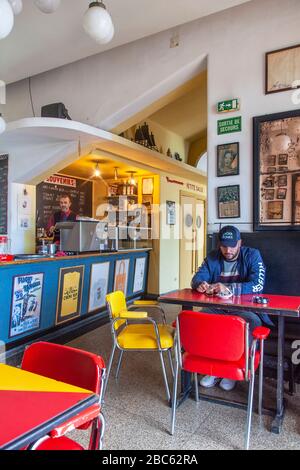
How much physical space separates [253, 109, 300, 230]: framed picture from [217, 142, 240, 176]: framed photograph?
18cm

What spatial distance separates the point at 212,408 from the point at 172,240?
14.4 feet

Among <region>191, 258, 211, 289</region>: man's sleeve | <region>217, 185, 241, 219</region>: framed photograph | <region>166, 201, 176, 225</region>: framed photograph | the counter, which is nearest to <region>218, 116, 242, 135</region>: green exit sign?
<region>217, 185, 241, 219</region>: framed photograph

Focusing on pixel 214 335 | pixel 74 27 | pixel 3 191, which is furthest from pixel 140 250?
pixel 214 335

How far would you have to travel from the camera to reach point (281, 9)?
306cm

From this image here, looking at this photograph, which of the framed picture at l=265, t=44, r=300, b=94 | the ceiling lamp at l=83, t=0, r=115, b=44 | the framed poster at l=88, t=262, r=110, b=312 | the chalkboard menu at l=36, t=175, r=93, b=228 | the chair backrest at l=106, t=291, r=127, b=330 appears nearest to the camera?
the ceiling lamp at l=83, t=0, r=115, b=44

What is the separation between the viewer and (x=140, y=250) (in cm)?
577

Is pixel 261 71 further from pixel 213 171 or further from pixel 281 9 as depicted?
pixel 213 171

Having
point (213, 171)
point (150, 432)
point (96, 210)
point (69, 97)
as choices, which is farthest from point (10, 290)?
point (96, 210)

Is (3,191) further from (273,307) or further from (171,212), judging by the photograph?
(273,307)

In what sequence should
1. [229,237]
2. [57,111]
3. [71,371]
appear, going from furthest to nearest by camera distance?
[57,111] < [229,237] < [71,371]

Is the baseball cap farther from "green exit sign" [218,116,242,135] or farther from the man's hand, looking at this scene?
"green exit sign" [218,116,242,135]

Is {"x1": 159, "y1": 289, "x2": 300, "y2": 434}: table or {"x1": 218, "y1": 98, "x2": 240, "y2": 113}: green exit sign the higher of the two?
{"x1": 218, "y1": 98, "x2": 240, "y2": 113}: green exit sign

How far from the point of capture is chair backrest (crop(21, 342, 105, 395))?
131cm

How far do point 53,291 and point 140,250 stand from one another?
2.21 meters
